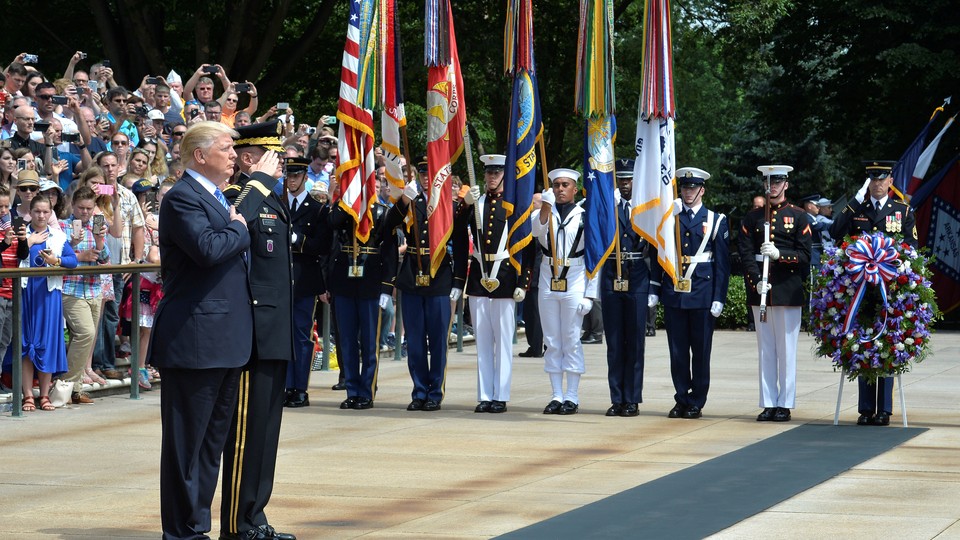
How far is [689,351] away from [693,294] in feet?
1.71

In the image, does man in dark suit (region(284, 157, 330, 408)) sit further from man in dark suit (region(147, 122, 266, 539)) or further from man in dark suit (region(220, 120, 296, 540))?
man in dark suit (region(147, 122, 266, 539))

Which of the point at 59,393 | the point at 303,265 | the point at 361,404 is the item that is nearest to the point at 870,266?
the point at 361,404

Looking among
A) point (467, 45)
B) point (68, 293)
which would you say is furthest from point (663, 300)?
point (467, 45)

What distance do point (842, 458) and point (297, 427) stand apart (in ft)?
13.8

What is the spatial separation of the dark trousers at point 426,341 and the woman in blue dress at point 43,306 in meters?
2.89

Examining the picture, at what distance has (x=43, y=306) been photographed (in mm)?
12586

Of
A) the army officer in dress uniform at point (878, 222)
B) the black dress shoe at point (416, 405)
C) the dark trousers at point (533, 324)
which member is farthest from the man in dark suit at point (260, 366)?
the dark trousers at point (533, 324)

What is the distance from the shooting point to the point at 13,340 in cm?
1220

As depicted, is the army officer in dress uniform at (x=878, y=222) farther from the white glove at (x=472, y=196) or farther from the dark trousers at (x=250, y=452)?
the dark trousers at (x=250, y=452)

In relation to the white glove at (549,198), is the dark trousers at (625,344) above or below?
below

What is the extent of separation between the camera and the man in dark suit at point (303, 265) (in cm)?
1311

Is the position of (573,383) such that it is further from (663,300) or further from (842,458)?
(842,458)

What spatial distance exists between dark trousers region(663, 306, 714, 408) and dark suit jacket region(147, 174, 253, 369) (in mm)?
6426

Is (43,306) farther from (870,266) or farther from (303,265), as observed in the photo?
(870,266)
